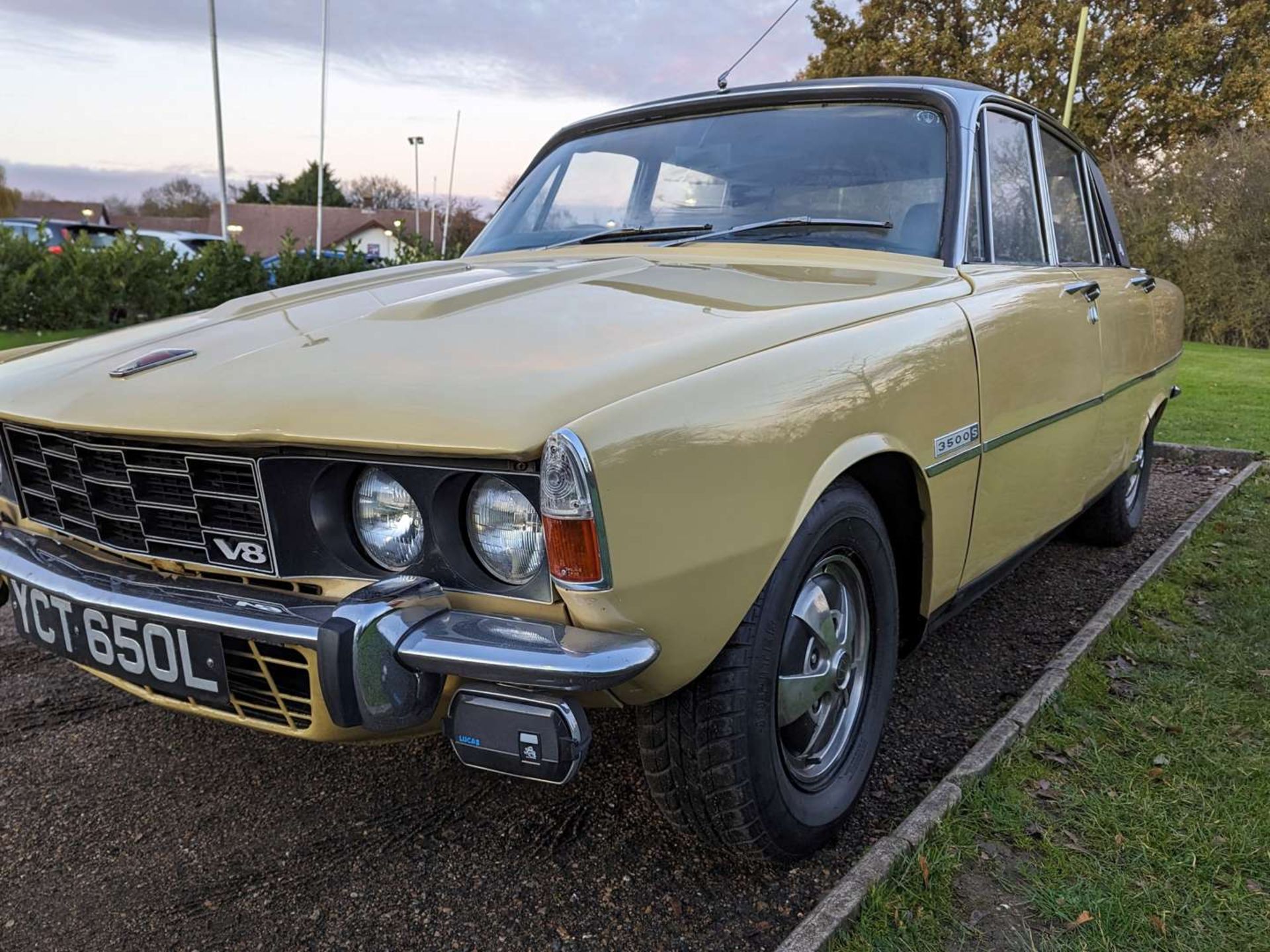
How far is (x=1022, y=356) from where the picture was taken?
8.55 feet

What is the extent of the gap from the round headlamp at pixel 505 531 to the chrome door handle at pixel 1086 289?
83.0 inches

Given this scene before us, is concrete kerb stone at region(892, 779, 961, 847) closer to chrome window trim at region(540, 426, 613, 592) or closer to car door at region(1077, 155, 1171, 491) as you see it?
chrome window trim at region(540, 426, 613, 592)

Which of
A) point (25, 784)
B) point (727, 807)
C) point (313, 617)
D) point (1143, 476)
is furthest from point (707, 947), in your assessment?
point (1143, 476)

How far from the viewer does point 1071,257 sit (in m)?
3.58

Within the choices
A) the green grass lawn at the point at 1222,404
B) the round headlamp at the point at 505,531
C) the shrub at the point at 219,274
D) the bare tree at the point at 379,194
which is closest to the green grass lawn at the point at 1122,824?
the round headlamp at the point at 505,531

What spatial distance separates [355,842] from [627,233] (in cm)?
185

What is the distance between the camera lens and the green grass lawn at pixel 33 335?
34.4 feet

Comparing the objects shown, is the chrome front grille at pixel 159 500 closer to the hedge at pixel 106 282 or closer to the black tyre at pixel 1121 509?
the black tyre at pixel 1121 509

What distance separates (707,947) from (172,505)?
1.26m

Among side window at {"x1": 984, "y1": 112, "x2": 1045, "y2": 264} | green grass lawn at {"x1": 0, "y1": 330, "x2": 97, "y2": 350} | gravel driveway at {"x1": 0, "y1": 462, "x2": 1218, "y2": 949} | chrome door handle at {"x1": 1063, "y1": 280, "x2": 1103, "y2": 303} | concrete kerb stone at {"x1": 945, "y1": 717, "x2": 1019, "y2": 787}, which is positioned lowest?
green grass lawn at {"x1": 0, "y1": 330, "x2": 97, "y2": 350}

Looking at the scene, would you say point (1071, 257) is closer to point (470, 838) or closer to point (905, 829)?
point (905, 829)

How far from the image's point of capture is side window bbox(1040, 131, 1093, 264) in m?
3.43

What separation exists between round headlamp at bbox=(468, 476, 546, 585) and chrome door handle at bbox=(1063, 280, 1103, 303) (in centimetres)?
211

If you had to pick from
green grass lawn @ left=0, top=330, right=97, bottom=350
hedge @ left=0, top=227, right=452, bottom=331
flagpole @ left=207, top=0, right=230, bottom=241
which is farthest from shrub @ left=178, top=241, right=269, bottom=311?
flagpole @ left=207, top=0, right=230, bottom=241
